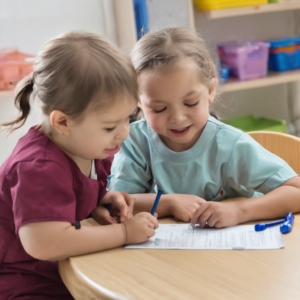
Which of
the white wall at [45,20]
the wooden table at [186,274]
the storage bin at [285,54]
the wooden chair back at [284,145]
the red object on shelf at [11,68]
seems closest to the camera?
the wooden table at [186,274]

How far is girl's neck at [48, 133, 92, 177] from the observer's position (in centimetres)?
88

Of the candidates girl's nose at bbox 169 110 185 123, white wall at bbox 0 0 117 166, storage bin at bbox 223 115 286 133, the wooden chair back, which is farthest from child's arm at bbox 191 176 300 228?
storage bin at bbox 223 115 286 133

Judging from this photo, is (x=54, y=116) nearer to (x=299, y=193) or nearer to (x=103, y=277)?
(x=103, y=277)

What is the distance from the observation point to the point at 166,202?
100 centimetres

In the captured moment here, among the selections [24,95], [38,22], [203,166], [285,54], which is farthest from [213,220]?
[285,54]

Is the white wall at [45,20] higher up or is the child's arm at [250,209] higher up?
the white wall at [45,20]

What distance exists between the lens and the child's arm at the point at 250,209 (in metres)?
0.89

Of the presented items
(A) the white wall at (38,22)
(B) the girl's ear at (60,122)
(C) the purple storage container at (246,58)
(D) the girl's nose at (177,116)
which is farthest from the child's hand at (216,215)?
(C) the purple storage container at (246,58)

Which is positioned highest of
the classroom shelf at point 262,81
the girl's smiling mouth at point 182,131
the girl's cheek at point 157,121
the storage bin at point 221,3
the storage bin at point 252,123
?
the storage bin at point 221,3

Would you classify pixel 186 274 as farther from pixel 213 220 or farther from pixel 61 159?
pixel 61 159

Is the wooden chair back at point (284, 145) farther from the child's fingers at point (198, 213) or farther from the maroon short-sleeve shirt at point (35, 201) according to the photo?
the maroon short-sleeve shirt at point (35, 201)

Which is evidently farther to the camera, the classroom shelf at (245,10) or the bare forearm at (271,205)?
the classroom shelf at (245,10)

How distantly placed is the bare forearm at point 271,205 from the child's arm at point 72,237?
0.72 feet

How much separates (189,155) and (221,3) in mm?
1377
